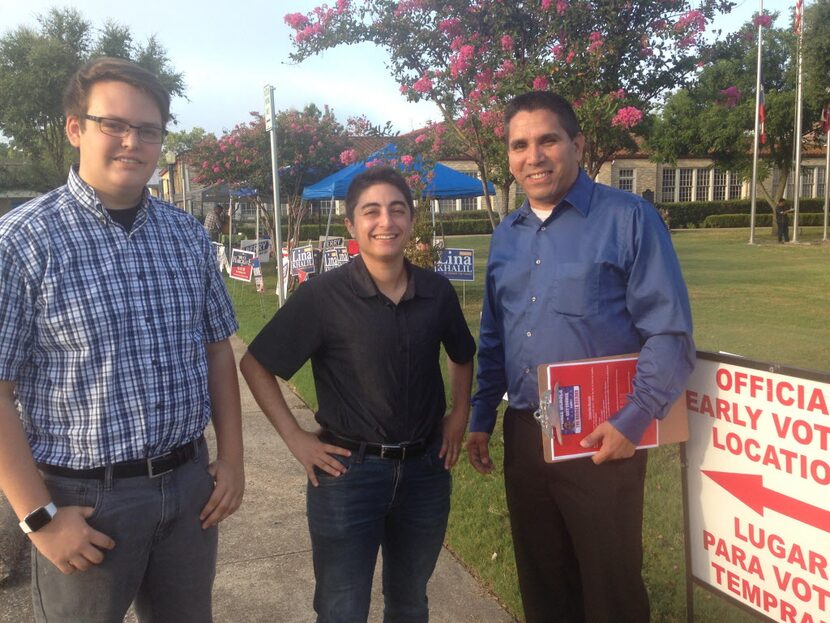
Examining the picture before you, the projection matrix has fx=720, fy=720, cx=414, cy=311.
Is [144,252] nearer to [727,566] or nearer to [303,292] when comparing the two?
[303,292]

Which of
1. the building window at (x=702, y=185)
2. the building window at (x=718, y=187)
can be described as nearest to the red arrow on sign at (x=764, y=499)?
the building window at (x=702, y=185)

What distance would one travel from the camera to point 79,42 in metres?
31.5

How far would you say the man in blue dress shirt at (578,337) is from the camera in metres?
2.25

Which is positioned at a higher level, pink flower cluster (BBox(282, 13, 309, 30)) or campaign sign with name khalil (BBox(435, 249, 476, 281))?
pink flower cluster (BBox(282, 13, 309, 30))

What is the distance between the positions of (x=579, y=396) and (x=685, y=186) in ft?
189

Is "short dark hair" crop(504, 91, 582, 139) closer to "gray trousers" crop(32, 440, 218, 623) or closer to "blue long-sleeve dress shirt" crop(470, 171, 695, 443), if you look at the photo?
"blue long-sleeve dress shirt" crop(470, 171, 695, 443)

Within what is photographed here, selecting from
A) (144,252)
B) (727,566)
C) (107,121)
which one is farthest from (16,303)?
(727,566)

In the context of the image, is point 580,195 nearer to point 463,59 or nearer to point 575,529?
point 575,529

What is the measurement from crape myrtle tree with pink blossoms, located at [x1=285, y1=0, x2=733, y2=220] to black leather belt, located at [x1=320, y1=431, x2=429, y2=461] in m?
3.30

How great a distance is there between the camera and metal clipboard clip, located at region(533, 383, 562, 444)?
225 cm

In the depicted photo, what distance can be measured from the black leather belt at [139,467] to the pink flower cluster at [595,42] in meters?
4.08

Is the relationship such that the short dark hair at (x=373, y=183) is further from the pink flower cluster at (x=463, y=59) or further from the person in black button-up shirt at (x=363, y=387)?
the pink flower cluster at (x=463, y=59)

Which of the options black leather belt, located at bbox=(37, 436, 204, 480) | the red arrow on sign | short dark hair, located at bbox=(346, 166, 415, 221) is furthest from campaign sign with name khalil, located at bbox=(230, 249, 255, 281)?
the red arrow on sign

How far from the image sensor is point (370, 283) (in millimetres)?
2451
